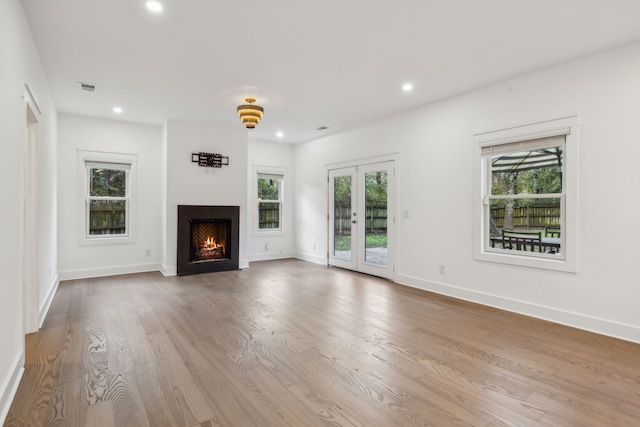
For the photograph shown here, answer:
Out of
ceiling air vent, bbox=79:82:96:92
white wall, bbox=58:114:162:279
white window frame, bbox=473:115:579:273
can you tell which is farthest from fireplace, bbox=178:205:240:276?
white window frame, bbox=473:115:579:273

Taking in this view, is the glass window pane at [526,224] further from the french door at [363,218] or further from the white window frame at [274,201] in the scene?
the white window frame at [274,201]

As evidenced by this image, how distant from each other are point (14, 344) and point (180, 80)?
3.09 m

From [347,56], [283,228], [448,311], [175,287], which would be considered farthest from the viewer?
[283,228]

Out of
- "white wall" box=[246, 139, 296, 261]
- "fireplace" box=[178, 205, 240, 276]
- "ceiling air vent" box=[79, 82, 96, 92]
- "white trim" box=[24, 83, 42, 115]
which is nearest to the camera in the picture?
"white trim" box=[24, 83, 42, 115]

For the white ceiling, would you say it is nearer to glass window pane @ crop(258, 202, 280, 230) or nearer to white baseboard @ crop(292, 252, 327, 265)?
glass window pane @ crop(258, 202, 280, 230)

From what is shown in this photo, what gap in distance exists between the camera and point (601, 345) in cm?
298

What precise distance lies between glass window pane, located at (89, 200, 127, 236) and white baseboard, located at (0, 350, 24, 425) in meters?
3.82

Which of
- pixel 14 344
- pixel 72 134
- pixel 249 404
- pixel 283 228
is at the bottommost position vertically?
pixel 249 404

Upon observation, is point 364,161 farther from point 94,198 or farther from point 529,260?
point 94,198

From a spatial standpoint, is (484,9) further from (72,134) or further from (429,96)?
(72,134)

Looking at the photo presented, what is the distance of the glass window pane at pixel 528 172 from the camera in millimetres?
3668

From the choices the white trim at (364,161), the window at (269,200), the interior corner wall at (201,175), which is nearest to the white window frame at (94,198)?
the interior corner wall at (201,175)

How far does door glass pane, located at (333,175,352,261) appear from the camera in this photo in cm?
645

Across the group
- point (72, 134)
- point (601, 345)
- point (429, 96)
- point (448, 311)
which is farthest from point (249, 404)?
point (72, 134)
